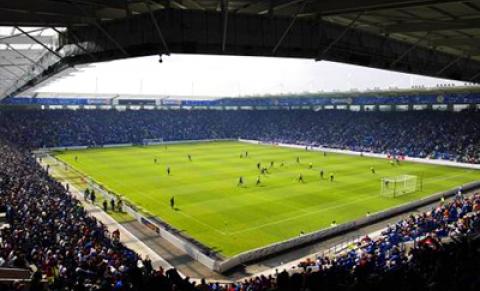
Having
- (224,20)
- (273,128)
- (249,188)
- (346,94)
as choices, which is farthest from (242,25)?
(273,128)

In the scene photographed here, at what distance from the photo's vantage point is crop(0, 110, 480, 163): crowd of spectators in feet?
202

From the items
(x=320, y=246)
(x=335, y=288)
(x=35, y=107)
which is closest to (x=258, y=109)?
(x=35, y=107)

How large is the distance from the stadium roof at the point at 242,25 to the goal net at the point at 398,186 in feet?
68.6

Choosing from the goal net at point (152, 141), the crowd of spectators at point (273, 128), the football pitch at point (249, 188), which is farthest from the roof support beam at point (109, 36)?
the goal net at point (152, 141)

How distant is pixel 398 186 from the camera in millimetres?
37750

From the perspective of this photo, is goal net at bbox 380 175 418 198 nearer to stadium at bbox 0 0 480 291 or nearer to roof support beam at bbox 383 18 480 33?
stadium at bbox 0 0 480 291

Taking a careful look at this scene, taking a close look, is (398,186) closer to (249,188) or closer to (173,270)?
(249,188)

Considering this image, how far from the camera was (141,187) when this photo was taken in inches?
1540

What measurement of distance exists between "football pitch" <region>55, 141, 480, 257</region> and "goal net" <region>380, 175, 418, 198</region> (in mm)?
809

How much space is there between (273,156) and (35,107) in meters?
53.0

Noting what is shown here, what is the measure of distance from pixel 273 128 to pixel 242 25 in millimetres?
79175

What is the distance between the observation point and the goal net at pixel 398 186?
35938 mm

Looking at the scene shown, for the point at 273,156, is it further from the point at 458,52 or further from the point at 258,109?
the point at 258,109

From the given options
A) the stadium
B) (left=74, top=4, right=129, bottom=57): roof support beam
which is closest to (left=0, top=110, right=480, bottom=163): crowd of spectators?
the stadium
